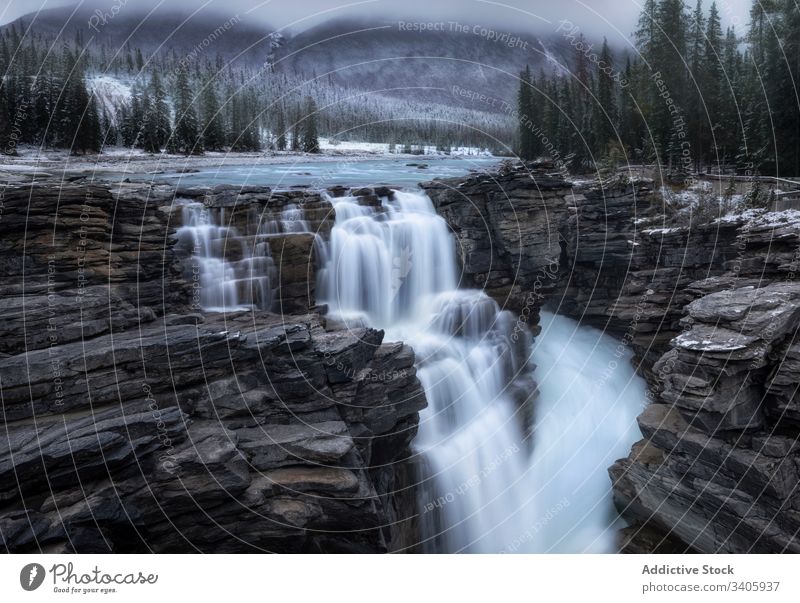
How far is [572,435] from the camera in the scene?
959 cm

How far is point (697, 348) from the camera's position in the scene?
19.9ft

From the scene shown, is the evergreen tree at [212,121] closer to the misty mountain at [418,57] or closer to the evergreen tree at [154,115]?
the evergreen tree at [154,115]

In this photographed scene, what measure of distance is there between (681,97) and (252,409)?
13.8m

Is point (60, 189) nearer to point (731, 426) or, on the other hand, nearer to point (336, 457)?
point (336, 457)

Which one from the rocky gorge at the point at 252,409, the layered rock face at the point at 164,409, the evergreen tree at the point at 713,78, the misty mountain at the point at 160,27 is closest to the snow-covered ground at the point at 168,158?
the rocky gorge at the point at 252,409

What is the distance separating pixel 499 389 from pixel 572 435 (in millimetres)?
1899

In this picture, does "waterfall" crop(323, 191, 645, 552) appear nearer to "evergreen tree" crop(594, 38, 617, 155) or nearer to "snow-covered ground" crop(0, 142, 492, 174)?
"snow-covered ground" crop(0, 142, 492, 174)

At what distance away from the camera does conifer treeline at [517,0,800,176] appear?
9.04 meters

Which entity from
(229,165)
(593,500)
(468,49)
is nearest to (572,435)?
(593,500)

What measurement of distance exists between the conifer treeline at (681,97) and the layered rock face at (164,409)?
681 centimetres

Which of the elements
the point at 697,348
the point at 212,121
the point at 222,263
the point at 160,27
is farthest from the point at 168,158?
the point at 697,348

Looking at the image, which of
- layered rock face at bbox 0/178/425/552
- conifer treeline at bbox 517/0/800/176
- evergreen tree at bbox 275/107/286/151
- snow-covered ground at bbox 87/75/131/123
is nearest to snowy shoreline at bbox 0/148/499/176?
evergreen tree at bbox 275/107/286/151

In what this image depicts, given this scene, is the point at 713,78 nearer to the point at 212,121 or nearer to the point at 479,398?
the point at 479,398

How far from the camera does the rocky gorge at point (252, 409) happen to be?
5121 millimetres
